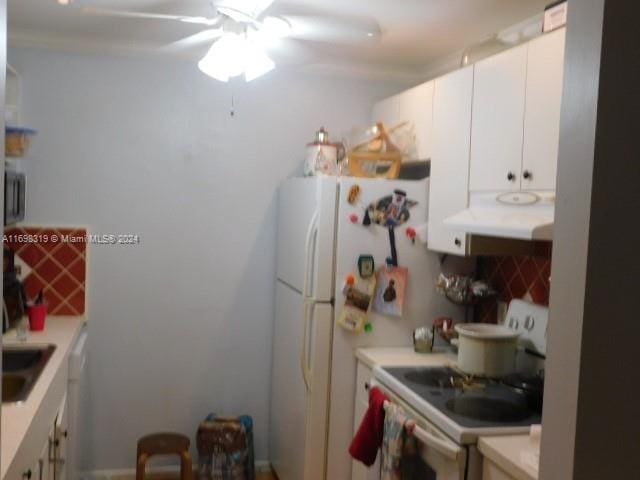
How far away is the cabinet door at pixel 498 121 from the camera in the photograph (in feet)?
7.19

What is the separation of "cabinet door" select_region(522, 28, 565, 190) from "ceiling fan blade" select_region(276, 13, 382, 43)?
1.92 ft

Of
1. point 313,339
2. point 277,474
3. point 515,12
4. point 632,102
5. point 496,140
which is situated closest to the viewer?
point 632,102

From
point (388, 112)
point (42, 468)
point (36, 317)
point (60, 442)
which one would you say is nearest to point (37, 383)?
point (42, 468)

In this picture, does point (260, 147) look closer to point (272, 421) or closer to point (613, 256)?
point (272, 421)

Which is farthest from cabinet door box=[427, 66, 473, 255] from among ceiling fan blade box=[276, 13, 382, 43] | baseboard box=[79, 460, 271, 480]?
baseboard box=[79, 460, 271, 480]

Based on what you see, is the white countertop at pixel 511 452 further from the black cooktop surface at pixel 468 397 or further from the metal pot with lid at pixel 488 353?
the metal pot with lid at pixel 488 353

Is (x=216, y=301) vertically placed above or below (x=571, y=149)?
below

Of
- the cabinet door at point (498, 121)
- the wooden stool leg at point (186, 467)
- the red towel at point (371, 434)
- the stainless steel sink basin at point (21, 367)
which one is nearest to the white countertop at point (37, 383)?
the stainless steel sink basin at point (21, 367)

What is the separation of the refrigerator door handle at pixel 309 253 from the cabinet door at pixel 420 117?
0.60 metres

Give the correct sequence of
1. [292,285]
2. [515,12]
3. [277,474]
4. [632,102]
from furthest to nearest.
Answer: [277,474], [292,285], [515,12], [632,102]

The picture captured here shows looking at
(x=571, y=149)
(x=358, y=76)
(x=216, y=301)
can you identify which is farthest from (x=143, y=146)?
(x=571, y=149)

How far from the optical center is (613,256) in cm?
92

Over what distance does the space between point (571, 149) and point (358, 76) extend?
8.92 feet

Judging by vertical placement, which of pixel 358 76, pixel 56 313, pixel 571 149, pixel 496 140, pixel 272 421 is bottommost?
pixel 272 421
